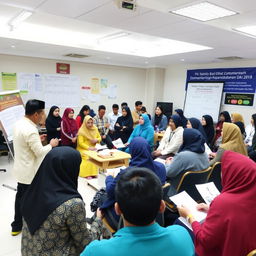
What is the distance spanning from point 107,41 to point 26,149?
13.0 ft

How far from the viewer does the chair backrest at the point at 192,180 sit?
8.10 feet

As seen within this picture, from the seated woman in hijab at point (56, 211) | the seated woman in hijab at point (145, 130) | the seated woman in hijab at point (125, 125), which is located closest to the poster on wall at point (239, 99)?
the seated woman in hijab at point (125, 125)

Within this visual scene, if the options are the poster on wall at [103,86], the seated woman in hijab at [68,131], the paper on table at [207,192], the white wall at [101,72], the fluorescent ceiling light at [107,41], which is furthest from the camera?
the poster on wall at [103,86]

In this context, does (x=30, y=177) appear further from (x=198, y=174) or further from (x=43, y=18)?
(x=43, y=18)

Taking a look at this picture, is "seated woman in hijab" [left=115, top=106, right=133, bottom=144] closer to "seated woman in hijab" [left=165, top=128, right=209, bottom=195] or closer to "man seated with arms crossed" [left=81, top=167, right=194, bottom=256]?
"seated woman in hijab" [left=165, top=128, right=209, bottom=195]

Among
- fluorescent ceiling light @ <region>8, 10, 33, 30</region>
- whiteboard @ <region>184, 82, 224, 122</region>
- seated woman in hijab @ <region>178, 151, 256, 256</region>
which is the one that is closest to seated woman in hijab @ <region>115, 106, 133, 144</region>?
whiteboard @ <region>184, 82, 224, 122</region>

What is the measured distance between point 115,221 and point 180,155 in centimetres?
105

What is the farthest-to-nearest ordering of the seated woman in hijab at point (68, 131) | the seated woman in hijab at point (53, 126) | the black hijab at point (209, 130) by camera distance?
the black hijab at point (209, 130) < the seated woman in hijab at point (53, 126) < the seated woman in hijab at point (68, 131)

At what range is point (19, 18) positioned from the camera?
4.00 metres

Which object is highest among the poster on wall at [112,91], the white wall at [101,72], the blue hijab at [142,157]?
the white wall at [101,72]

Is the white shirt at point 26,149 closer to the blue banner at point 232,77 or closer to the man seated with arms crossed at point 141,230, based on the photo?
the man seated with arms crossed at point 141,230

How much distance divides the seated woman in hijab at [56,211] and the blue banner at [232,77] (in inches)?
247

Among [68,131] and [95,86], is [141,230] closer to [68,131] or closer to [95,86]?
[68,131]

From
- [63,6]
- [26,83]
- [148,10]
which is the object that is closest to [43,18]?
[63,6]
